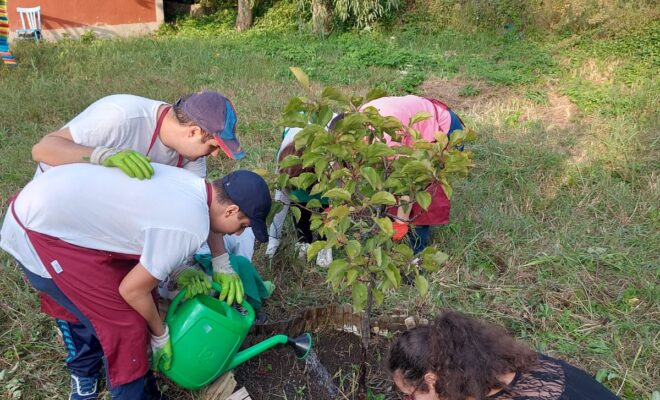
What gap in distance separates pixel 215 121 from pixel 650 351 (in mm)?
2149

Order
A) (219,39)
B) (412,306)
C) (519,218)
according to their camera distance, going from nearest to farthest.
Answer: (412,306) → (519,218) → (219,39)

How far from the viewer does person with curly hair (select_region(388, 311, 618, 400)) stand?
4.65 ft

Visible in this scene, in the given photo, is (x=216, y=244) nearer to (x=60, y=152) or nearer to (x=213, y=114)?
Answer: (x=213, y=114)

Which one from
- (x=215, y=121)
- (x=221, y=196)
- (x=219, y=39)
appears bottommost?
(x=219, y=39)

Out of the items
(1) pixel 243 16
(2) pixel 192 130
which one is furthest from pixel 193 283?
(1) pixel 243 16

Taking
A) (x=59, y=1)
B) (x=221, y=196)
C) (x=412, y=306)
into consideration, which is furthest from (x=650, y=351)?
(x=59, y=1)

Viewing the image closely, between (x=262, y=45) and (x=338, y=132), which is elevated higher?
(x=338, y=132)

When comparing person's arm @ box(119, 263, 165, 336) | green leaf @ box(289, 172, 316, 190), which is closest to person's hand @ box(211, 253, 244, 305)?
person's arm @ box(119, 263, 165, 336)

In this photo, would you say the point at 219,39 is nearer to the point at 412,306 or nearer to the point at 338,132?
the point at 412,306

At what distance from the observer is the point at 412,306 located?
8.62ft

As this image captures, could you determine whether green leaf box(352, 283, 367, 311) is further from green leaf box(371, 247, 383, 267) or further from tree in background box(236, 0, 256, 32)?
tree in background box(236, 0, 256, 32)

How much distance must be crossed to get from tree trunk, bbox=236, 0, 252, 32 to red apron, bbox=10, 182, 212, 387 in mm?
8740

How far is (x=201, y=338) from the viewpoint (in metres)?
1.90

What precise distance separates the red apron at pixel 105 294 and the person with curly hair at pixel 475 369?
86cm
